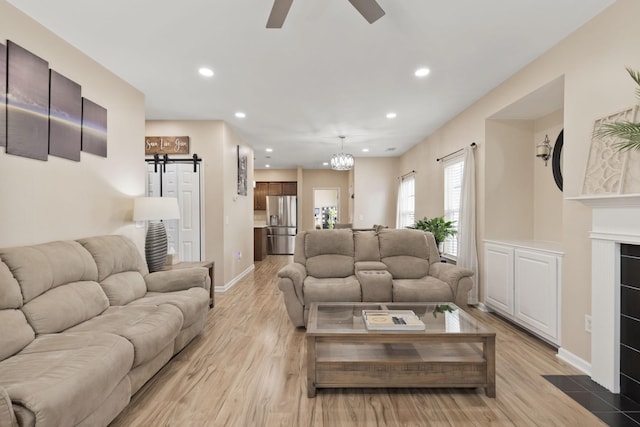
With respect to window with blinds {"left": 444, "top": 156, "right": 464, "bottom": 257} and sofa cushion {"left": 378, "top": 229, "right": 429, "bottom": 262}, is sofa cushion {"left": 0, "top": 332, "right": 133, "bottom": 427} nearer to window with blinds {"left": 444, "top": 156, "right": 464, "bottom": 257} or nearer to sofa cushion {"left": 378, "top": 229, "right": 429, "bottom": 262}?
sofa cushion {"left": 378, "top": 229, "right": 429, "bottom": 262}

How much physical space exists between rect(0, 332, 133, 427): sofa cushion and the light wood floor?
17.5 inches

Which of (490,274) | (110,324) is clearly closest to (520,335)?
(490,274)

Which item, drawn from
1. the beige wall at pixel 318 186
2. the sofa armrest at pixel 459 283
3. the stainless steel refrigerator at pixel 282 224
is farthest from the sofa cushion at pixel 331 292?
the beige wall at pixel 318 186

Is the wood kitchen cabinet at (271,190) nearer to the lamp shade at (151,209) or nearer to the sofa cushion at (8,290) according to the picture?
the lamp shade at (151,209)

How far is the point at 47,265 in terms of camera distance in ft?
6.91

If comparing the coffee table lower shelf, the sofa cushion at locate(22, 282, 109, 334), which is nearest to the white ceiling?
the sofa cushion at locate(22, 282, 109, 334)

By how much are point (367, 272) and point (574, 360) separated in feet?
6.31

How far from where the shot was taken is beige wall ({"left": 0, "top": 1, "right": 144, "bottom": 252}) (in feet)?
7.30

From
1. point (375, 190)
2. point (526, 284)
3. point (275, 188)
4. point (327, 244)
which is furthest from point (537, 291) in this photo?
point (275, 188)

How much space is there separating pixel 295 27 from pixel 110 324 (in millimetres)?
2625

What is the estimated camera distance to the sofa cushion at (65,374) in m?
1.30

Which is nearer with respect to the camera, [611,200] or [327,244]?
[611,200]

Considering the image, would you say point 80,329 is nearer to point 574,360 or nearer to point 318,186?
point 574,360

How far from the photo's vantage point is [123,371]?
1742mm
